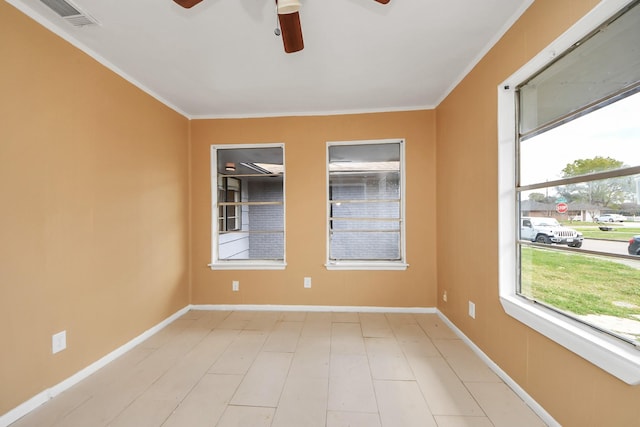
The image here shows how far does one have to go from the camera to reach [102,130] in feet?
6.91

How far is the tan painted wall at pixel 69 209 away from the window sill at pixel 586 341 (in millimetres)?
3179

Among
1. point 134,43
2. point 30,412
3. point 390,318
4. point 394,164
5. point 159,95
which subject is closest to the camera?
point 30,412

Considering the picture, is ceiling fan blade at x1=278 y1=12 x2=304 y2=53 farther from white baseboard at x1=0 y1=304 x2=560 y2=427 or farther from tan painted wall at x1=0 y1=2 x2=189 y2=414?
white baseboard at x1=0 y1=304 x2=560 y2=427

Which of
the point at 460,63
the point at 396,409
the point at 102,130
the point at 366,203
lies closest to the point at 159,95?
the point at 102,130

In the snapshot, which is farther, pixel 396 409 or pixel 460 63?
pixel 460 63

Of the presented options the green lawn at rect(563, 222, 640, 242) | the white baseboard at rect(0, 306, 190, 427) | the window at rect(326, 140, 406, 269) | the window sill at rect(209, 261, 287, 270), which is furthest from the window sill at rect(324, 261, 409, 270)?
the white baseboard at rect(0, 306, 190, 427)

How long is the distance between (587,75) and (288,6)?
64.0 inches

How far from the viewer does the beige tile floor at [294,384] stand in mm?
1518

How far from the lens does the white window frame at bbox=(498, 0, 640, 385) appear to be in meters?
1.10

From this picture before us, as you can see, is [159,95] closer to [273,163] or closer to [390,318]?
[273,163]

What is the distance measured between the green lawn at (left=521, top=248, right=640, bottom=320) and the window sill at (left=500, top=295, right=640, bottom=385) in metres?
0.10

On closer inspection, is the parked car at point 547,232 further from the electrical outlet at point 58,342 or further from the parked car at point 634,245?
the electrical outlet at point 58,342

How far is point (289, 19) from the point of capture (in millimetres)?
1350

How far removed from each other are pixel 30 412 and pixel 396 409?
233 centimetres
